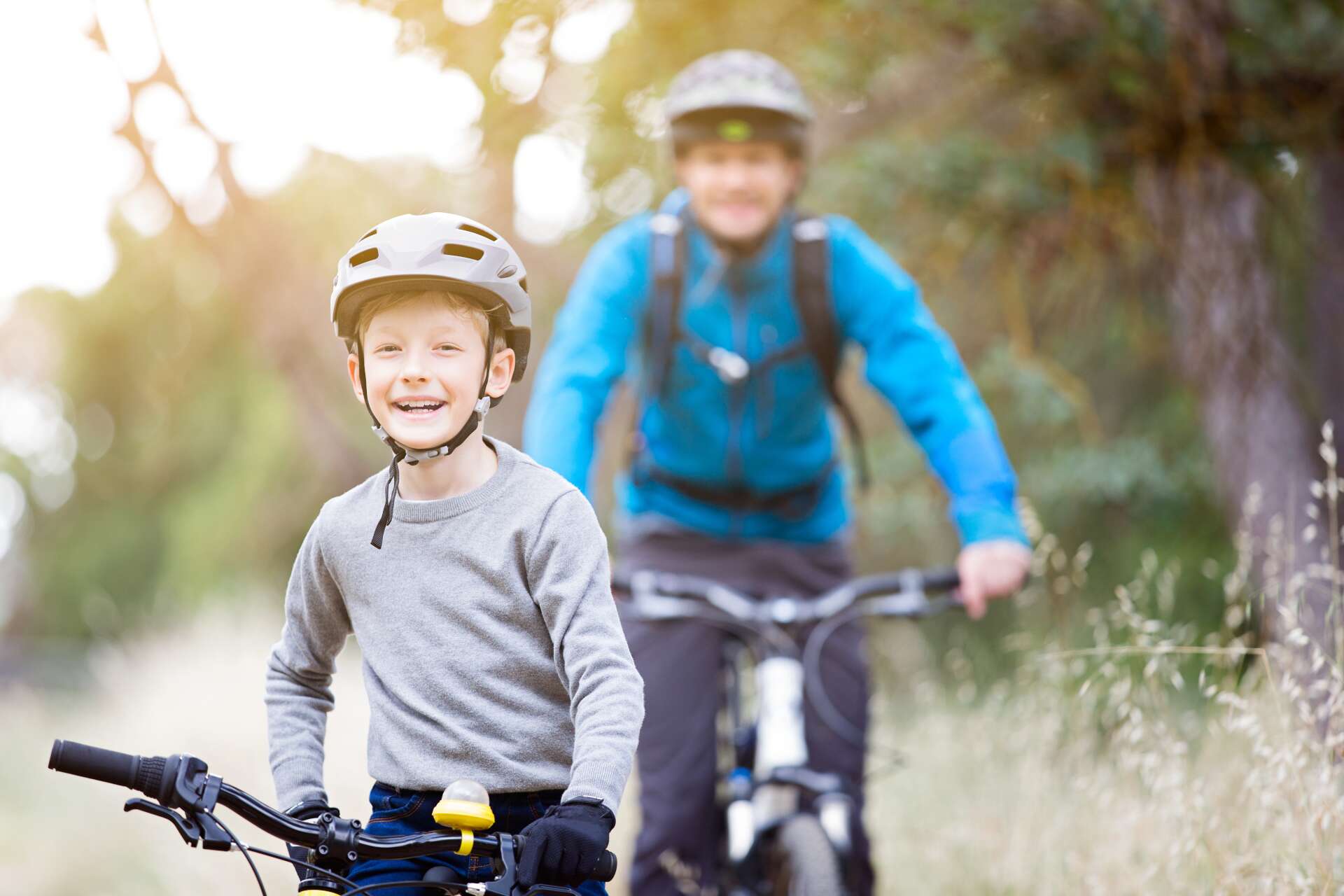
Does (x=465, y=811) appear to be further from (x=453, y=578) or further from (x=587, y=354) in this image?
(x=587, y=354)

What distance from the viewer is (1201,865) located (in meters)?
3.65

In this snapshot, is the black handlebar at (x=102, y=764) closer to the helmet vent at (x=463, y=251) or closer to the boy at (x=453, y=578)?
the boy at (x=453, y=578)

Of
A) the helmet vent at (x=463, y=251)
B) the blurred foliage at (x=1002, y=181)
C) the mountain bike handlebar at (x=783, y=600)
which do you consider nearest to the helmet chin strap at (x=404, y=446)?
the helmet vent at (x=463, y=251)

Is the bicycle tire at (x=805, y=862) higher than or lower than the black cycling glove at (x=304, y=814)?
lower

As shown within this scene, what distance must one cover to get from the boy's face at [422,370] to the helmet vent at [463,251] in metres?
0.07

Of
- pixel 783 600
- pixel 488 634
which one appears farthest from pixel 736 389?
pixel 488 634

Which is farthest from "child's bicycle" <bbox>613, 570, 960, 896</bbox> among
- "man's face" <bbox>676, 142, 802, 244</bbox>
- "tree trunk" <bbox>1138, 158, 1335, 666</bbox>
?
"tree trunk" <bbox>1138, 158, 1335, 666</bbox>

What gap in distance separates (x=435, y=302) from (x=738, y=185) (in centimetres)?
192

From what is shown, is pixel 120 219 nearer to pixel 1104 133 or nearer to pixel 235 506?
pixel 235 506

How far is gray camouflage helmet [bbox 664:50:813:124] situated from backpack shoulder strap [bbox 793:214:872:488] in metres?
0.38

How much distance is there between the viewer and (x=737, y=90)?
3.59 m

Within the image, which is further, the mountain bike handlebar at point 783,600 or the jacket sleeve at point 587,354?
the mountain bike handlebar at point 783,600

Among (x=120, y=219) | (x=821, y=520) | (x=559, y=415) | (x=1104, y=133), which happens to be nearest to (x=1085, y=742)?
(x=821, y=520)

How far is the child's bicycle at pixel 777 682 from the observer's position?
11.1 ft
